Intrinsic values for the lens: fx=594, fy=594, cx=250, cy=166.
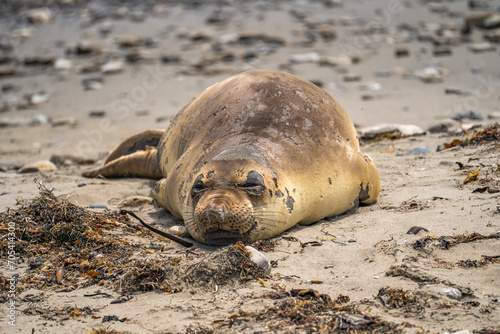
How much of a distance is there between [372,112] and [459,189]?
472 cm

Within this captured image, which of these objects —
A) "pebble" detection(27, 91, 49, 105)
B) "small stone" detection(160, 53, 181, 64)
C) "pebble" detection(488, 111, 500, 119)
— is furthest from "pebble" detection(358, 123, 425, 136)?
"pebble" detection(27, 91, 49, 105)

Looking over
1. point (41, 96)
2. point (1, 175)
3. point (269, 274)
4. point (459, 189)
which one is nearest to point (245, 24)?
point (41, 96)

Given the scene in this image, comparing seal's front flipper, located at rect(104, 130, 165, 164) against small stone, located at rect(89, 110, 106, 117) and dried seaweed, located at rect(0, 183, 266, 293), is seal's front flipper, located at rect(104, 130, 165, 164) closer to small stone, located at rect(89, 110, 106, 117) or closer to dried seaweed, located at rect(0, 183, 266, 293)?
dried seaweed, located at rect(0, 183, 266, 293)

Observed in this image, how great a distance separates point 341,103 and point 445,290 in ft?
23.2

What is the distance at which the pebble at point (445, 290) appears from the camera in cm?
298

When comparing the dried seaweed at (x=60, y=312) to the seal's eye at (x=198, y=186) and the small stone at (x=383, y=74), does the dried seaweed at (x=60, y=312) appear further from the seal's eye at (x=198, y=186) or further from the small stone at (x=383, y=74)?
the small stone at (x=383, y=74)

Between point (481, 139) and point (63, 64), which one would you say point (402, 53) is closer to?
point (481, 139)

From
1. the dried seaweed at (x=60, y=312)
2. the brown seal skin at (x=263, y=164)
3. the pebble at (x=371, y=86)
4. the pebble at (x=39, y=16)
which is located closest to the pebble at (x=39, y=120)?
the pebble at (x=371, y=86)

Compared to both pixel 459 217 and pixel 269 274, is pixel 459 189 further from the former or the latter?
pixel 269 274

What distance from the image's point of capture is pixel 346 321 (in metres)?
2.81

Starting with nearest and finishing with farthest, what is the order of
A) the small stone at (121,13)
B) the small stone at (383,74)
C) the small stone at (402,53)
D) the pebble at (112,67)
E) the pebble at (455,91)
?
the pebble at (455,91)
the small stone at (383,74)
the small stone at (402,53)
the pebble at (112,67)
the small stone at (121,13)

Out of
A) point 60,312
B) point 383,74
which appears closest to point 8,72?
point 383,74

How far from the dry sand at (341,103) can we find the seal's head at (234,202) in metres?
0.16

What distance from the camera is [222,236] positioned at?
4051mm
